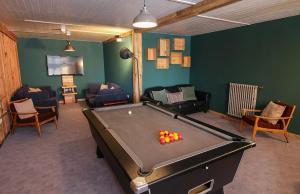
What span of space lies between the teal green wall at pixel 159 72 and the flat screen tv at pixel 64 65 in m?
3.45

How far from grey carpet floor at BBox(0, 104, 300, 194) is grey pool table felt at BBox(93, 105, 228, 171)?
0.75m

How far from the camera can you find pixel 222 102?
17.3ft

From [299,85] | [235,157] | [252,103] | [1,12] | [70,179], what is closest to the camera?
[235,157]

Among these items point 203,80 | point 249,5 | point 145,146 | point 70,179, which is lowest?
point 70,179

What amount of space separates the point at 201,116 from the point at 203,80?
4.14ft

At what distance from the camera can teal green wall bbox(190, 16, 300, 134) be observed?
3699 mm

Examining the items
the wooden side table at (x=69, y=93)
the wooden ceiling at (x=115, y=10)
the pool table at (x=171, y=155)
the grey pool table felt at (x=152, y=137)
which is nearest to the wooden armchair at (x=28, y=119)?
the grey pool table felt at (x=152, y=137)

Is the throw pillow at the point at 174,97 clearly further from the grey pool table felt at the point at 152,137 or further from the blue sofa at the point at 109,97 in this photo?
the grey pool table felt at the point at 152,137

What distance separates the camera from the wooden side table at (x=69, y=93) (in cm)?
707

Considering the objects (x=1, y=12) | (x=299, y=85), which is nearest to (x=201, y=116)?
(x=299, y=85)

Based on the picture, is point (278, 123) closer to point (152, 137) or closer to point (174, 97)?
point (174, 97)

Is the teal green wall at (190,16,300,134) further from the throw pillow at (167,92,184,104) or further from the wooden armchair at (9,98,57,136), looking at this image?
the wooden armchair at (9,98,57,136)

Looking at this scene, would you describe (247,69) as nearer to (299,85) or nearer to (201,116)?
Answer: (299,85)

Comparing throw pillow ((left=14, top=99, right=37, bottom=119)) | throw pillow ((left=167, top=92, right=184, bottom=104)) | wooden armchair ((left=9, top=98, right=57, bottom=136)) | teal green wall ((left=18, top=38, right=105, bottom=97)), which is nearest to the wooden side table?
teal green wall ((left=18, top=38, right=105, bottom=97))
